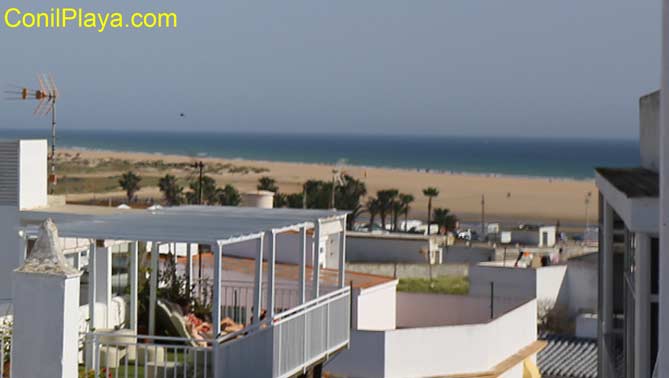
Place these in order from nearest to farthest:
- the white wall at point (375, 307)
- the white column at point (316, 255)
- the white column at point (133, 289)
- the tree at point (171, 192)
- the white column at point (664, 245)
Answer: the white column at point (664, 245), the white column at point (133, 289), the white column at point (316, 255), the white wall at point (375, 307), the tree at point (171, 192)

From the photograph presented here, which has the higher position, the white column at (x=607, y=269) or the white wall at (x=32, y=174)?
the white wall at (x=32, y=174)

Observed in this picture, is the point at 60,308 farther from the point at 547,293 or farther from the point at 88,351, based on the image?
the point at 547,293

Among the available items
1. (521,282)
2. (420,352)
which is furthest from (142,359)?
(521,282)

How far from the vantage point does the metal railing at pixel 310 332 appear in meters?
13.4

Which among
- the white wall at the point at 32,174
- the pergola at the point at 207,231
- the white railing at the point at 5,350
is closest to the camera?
the white railing at the point at 5,350

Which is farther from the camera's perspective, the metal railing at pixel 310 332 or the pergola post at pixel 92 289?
the metal railing at pixel 310 332

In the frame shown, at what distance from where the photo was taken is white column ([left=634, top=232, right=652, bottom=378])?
1059cm

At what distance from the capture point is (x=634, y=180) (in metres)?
12.5

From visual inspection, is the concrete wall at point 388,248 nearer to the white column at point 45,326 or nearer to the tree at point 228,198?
the tree at point 228,198

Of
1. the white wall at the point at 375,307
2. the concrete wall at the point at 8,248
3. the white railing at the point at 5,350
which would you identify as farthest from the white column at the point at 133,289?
the white wall at the point at 375,307

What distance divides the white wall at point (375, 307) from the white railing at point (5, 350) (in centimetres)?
1535

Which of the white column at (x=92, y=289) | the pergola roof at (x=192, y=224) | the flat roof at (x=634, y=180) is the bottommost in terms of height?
the white column at (x=92, y=289)

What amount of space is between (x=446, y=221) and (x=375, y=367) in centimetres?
5109

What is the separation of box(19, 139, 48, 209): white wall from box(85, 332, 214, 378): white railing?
15.5 feet
